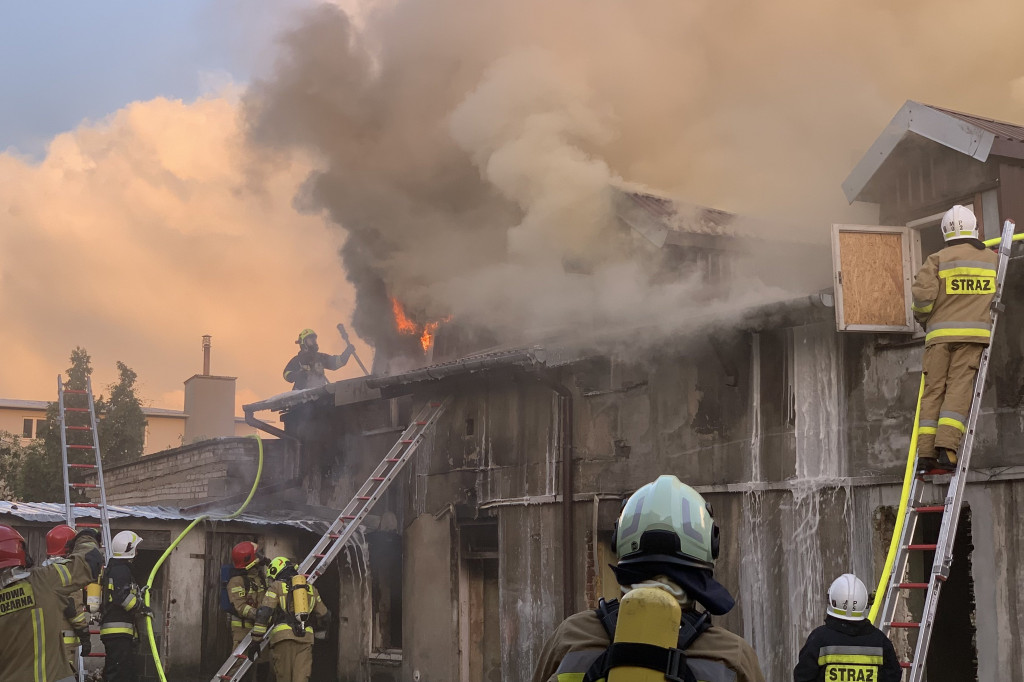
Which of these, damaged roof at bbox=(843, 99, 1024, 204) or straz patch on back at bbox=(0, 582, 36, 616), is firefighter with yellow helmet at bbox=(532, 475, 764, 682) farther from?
damaged roof at bbox=(843, 99, 1024, 204)

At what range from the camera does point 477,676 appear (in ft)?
42.4

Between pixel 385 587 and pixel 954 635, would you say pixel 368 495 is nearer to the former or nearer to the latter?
pixel 385 587

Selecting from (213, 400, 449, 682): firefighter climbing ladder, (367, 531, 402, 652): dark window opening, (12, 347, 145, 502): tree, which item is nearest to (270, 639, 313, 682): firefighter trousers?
(213, 400, 449, 682): firefighter climbing ladder

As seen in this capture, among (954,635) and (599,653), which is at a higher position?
(599,653)

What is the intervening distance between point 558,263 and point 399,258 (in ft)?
12.2

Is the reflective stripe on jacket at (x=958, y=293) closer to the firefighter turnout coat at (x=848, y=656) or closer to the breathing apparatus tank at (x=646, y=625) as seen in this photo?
the firefighter turnout coat at (x=848, y=656)

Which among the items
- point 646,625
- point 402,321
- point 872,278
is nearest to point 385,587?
point 402,321

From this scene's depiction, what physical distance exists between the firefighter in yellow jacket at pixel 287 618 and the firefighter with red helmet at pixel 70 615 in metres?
1.98

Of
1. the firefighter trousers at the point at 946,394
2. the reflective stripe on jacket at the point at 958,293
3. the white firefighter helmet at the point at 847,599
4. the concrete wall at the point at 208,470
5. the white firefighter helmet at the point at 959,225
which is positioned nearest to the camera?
the white firefighter helmet at the point at 847,599

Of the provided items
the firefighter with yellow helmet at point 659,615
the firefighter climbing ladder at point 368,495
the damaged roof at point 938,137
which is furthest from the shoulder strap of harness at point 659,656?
the firefighter climbing ladder at point 368,495

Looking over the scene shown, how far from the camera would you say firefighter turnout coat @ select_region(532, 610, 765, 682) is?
2.39m

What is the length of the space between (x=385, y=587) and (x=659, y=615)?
501 inches

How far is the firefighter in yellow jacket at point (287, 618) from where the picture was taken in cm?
1183

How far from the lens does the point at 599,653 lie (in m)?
2.54
